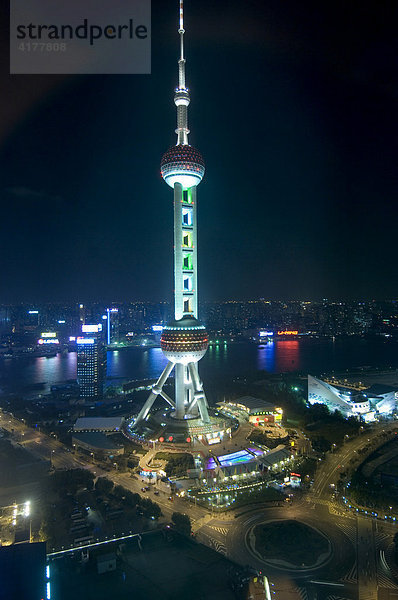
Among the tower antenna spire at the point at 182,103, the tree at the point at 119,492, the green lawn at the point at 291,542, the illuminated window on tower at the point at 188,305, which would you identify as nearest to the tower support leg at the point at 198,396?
the illuminated window on tower at the point at 188,305

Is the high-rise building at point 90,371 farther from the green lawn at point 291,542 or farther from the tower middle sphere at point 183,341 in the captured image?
the green lawn at point 291,542

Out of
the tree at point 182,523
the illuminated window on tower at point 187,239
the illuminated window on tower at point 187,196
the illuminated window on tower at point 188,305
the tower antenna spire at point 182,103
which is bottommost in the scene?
the tree at point 182,523

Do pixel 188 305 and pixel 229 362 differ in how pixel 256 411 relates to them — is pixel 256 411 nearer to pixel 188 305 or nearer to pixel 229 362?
pixel 188 305

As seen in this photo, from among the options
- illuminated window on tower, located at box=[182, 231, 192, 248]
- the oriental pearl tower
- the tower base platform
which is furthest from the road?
illuminated window on tower, located at box=[182, 231, 192, 248]

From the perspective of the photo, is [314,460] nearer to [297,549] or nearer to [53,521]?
[297,549]

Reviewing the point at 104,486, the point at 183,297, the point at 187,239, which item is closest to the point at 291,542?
the point at 104,486

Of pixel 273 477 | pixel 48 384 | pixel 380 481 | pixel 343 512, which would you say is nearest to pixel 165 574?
pixel 343 512

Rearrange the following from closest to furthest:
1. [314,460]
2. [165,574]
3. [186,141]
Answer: [165,574]
[314,460]
[186,141]

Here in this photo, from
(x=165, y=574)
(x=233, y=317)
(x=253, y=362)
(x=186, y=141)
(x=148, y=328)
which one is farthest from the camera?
(x=233, y=317)

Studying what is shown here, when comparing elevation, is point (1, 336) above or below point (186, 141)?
below
